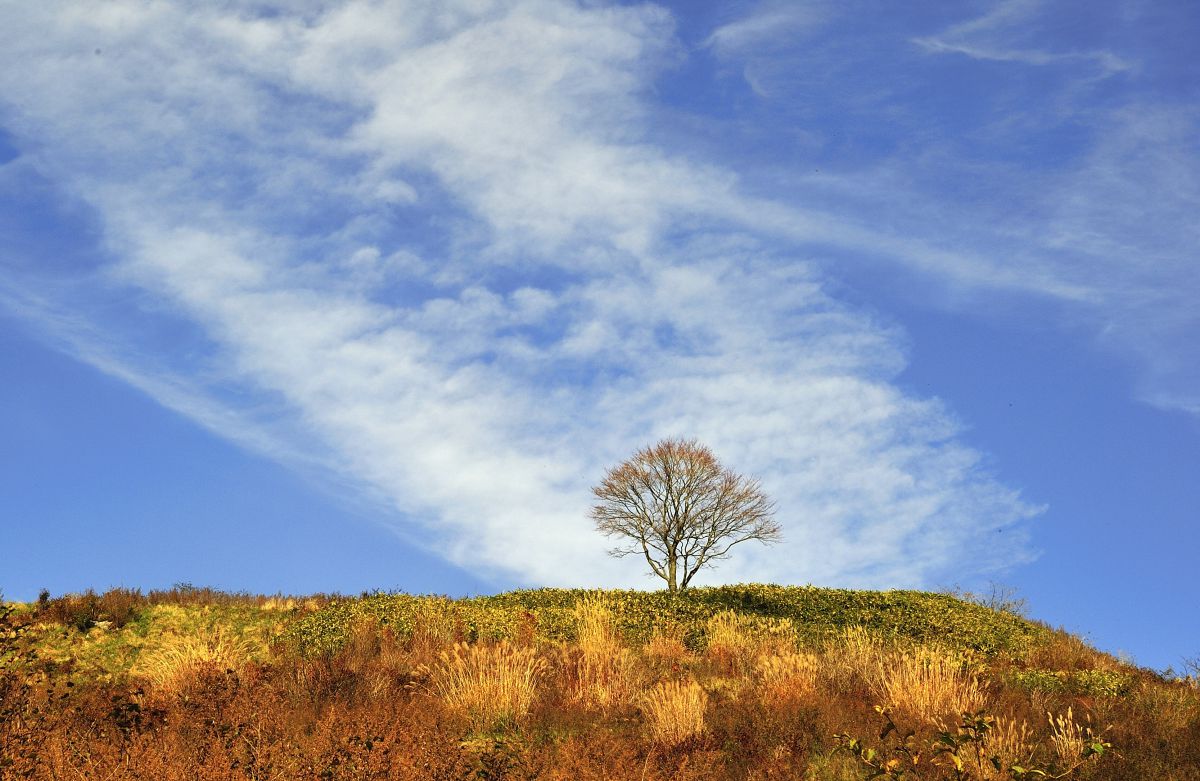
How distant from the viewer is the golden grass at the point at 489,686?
426 inches

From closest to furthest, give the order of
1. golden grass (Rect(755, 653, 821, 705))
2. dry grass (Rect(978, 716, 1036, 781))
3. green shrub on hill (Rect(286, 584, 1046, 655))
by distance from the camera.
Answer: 1. dry grass (Rect(978, 716, 1036, 781))
2. golden grass (Rect(755, 653, 821, 705))
3. green shrub on hill (Rect(286, 584, 1046, 655))

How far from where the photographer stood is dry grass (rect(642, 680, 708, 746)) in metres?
9.79

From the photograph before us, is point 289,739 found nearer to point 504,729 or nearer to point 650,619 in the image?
point 504,729

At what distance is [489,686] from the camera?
36.8 feet

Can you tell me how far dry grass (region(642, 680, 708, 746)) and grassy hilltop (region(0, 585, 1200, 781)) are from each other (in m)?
0.03

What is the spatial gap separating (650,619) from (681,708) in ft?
32.4

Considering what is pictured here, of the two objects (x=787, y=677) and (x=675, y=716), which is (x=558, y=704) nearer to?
(x=675, y=716)

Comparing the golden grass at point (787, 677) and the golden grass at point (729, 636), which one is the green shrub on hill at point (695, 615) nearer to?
the golden grass at point (729, 636)

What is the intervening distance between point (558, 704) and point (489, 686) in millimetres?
1050

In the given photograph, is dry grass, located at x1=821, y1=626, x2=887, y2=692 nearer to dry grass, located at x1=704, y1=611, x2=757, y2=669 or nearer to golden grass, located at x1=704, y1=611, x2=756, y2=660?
dry grass, located at x1=704, y1=611, x2=757, y2=669

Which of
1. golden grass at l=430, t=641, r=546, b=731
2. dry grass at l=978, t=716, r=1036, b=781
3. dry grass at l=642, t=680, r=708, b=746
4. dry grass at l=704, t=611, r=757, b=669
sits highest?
dry grass at l=704, t=611, r=757, b=669

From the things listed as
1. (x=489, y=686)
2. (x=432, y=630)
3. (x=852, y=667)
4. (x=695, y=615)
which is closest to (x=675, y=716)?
(x=489, y=686)

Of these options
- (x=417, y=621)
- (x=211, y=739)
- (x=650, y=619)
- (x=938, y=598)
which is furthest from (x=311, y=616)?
(x=938, y=598)

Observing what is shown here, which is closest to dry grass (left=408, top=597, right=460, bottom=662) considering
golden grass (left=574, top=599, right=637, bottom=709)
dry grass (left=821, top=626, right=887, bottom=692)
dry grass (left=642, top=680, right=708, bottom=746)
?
golden grass (left=574, top=599, right=637, bottom=709)
